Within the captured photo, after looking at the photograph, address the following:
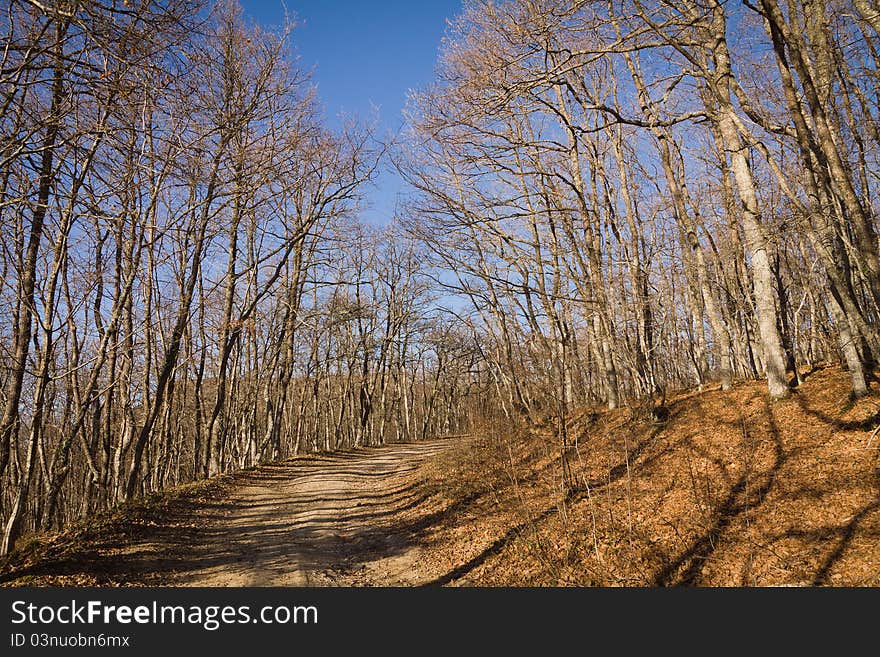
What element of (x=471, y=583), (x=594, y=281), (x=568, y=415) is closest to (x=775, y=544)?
(x=471, y=583)

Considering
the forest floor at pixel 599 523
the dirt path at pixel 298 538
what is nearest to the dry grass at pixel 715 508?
the forest floor at pixel 599 523

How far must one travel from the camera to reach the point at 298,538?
27.2 ft

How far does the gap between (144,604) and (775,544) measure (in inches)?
250

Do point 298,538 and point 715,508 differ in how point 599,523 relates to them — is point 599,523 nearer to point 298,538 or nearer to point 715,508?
point 715,508

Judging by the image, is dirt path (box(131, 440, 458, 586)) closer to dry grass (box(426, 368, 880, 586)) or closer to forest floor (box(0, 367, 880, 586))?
forest floor (box(0, 367, 880, 586))

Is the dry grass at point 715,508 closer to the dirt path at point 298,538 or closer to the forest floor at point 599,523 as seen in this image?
the forest floor at point 599,523

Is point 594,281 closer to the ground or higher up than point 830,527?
higher up

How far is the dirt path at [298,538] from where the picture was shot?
21.7 feet

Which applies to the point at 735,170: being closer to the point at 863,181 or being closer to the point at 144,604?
the point at 863,181

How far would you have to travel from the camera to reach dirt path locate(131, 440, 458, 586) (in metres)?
6.63

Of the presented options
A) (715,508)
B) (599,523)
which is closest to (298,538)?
(599,523)

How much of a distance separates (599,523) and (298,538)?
15.9 ft

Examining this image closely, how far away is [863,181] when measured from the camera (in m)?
12.9

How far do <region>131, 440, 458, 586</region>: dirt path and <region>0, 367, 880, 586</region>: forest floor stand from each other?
0.04 metres
